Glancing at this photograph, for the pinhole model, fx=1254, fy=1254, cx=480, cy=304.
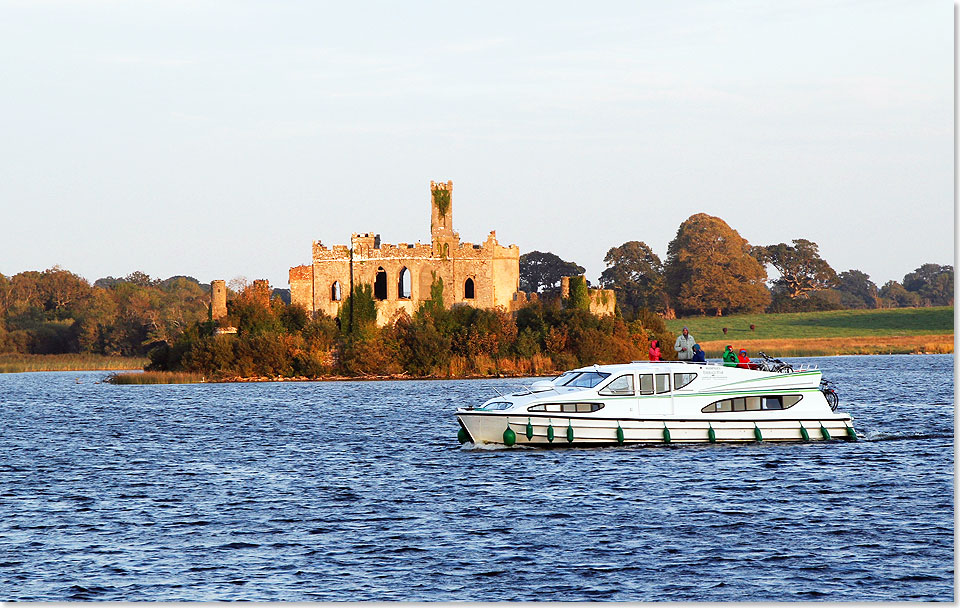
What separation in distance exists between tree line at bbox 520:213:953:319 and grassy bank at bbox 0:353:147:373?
54221 mm

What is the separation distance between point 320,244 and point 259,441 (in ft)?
165

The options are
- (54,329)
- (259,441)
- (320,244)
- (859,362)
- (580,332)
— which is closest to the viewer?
(259,441)

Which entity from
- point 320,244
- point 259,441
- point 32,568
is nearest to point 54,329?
point 320,244

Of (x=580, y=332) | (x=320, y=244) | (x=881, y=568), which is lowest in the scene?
(x=881, y=568)

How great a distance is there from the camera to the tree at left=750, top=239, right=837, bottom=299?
162 meters

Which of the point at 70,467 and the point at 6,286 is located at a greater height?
the point at 6,286

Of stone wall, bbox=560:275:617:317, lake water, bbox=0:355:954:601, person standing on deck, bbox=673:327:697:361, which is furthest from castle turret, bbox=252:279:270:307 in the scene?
person standing on deck, bbox=673:327:697:361

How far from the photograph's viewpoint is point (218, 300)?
285 ft

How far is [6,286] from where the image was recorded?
141m

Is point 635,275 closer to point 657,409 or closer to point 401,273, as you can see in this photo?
point 401,273

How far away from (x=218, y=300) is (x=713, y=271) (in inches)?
3013

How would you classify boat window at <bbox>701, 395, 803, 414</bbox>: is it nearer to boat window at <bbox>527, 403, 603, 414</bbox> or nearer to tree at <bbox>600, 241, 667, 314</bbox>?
boat window at <bbox>527, 403, 603, 414</bbox>

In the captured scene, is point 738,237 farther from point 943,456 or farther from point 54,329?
point 943,456

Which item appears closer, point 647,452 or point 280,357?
point 647,452
